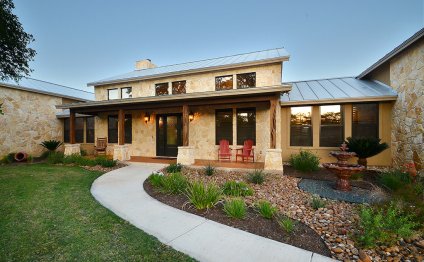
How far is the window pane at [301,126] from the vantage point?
9148mm

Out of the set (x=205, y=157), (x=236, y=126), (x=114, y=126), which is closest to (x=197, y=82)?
(x=236, y=126)

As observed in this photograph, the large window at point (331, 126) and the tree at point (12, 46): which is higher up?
the tree at point (12, 46)

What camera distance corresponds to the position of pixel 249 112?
9.42 metres

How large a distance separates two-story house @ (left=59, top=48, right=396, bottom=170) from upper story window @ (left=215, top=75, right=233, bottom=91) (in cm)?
5

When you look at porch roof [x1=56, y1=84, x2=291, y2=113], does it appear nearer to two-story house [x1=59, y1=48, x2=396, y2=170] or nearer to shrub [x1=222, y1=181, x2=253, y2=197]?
two-story house [x1=59, y1=48, x2=396, y2=170]

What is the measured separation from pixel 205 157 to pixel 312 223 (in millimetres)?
6822

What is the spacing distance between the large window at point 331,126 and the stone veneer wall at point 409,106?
1834 mm

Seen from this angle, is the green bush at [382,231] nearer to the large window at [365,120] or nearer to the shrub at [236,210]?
the shrub at [236,210]

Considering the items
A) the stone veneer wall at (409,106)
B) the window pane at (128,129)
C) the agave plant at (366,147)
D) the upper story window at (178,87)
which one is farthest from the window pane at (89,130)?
the stone veneer wall at (409,106)

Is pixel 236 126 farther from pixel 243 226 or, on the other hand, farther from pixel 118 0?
pixel 118 0

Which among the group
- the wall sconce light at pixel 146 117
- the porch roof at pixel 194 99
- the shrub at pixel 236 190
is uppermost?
the porch roof at pixel 194 99

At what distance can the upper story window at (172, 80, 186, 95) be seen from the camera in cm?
1079

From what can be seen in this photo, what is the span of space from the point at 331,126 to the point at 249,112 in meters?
3.82

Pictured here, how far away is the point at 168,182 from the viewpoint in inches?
200
